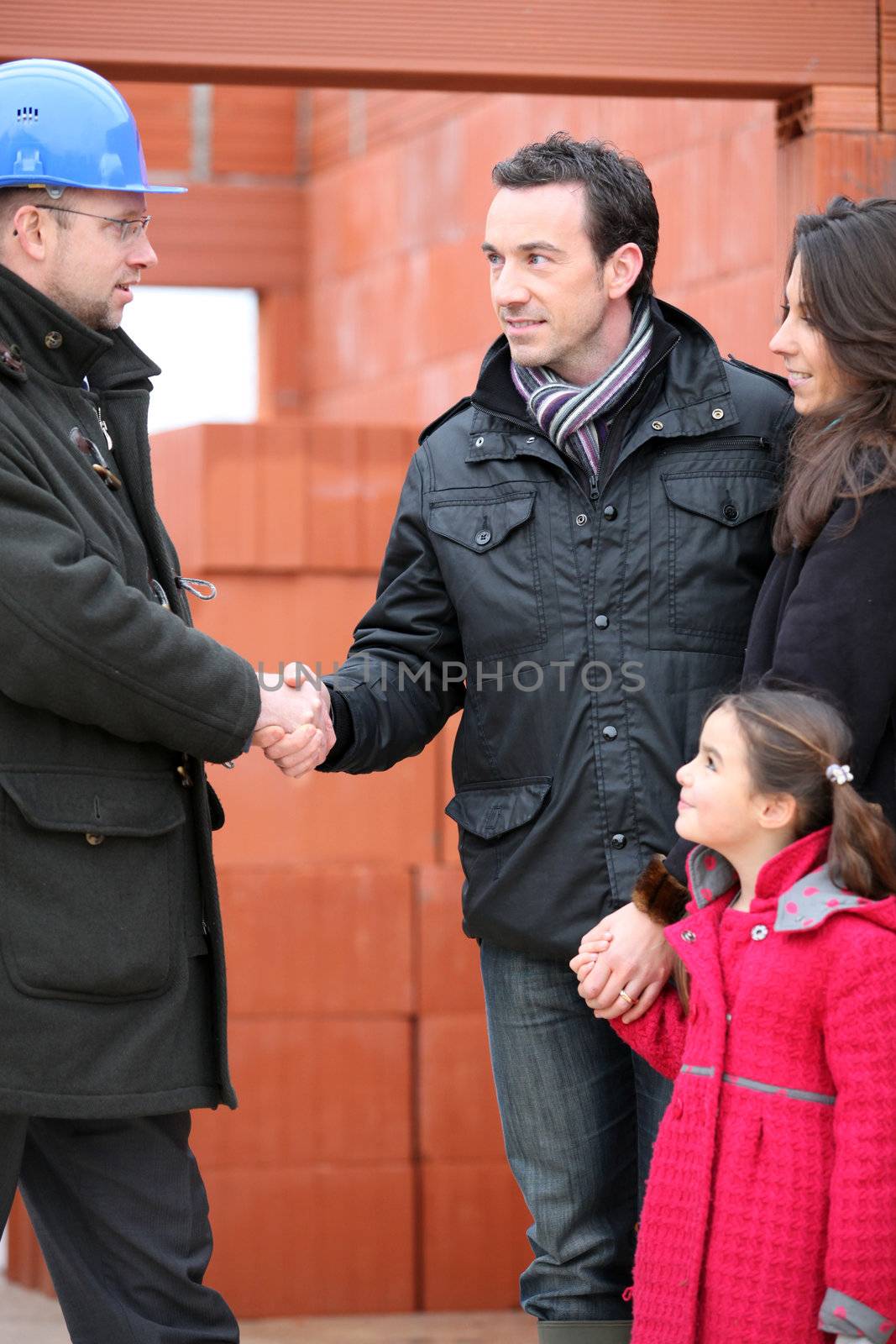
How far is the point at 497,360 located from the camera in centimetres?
261

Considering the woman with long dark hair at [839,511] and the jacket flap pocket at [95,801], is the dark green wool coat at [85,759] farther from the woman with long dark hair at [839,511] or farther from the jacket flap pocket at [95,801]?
the woman with long dark hair at [839,511]

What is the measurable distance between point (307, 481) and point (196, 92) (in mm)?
3731

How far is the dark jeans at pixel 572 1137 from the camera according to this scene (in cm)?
247

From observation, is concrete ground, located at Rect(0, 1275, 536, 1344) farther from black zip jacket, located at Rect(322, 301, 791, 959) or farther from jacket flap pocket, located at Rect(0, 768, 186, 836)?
jacket flap pocket, located at Rect(0, 768, 186, 836)

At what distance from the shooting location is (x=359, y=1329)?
4.14 metres

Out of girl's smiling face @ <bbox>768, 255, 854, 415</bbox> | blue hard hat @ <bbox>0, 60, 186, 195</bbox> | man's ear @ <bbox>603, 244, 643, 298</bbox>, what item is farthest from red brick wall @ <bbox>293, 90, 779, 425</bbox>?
blue hard hat @ <bbox>0, 60, 186, 195</bbox>

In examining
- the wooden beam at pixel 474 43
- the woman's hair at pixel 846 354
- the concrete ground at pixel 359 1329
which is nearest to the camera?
the woman's hair at pixel 846 354

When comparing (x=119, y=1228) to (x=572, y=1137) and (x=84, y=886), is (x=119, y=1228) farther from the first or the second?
(x=572, y=1137)

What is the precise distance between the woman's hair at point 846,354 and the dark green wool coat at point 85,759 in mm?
708

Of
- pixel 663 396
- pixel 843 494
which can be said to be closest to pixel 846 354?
pixel 843 494

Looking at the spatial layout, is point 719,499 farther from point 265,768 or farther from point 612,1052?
point 265,768

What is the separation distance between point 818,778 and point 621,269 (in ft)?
2.66

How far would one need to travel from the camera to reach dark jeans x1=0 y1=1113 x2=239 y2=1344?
231 cm

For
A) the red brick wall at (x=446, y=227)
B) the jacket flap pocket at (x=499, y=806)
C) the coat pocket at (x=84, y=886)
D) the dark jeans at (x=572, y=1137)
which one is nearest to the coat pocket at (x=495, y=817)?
the jacket flap pocket at (x=499, y=806)
